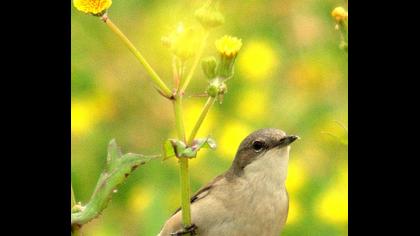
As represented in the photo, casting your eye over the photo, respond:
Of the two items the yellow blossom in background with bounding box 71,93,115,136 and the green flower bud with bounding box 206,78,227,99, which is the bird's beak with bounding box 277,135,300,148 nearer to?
the yellow blossom in background with bounding box 71,93,115,136

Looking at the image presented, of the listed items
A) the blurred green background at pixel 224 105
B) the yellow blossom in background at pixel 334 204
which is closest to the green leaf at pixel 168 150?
the blurred green background at pixel 224 105

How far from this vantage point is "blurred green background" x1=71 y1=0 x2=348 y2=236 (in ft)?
4.92

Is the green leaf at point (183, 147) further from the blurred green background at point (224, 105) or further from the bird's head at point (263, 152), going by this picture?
the bird's head at point (263, 152)

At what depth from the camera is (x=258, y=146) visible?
70.4 inches

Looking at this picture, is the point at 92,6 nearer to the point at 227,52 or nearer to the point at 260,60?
the point at 227,52

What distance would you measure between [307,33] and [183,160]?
0.71 metres

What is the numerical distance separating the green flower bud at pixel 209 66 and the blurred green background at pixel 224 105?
0.65ft

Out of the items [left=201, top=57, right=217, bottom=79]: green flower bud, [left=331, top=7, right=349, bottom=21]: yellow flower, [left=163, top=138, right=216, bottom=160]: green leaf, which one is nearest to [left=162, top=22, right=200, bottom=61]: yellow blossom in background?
[left=201, top=57, right=217, bottom=79]: green flower bud

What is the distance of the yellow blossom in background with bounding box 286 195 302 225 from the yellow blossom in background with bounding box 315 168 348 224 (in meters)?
0.05

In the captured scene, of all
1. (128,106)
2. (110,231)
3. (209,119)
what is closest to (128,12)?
(128,106)

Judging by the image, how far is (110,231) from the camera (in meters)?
1.52

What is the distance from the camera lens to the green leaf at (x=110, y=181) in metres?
1.11

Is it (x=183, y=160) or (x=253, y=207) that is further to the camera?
(x=253, y=207)

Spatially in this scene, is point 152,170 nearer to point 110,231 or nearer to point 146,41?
point 110,231
